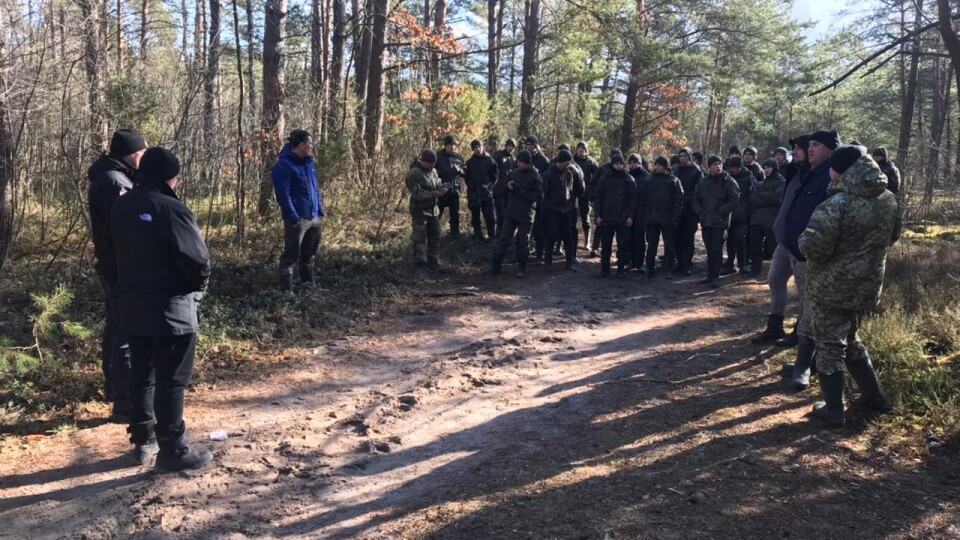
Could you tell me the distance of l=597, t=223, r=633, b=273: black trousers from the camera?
33.7 ft

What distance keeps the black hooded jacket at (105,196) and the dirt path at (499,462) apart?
52.1 inches

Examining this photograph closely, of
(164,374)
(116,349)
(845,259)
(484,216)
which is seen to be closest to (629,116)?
(484,216)

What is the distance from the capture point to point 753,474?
3.95 m

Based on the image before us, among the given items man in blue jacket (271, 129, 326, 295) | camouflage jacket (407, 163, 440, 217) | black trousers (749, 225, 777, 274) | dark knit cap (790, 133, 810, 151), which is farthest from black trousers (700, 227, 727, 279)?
man in blue jacket (271, 129, 326, 295)

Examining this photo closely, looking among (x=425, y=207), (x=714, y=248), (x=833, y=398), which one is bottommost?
(x=833, y=398)

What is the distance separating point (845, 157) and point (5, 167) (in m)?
8.92

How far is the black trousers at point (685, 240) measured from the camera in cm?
1048

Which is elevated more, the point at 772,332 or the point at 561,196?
the point at 561,196

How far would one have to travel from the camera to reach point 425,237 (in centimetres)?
976

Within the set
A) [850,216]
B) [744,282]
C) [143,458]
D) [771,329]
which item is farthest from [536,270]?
[143,458]

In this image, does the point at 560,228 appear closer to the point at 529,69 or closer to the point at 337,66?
the point at 337,66

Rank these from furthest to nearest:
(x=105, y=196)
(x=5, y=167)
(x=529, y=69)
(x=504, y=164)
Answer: (x=529, y=69), (x=504, y=164), (x=5, y=167), (x=105, y=196)

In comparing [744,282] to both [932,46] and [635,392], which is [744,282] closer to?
[635,392]

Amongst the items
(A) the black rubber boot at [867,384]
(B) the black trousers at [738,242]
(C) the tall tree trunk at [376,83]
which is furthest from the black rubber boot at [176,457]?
(C) the tall tree trunk at [376,83]
